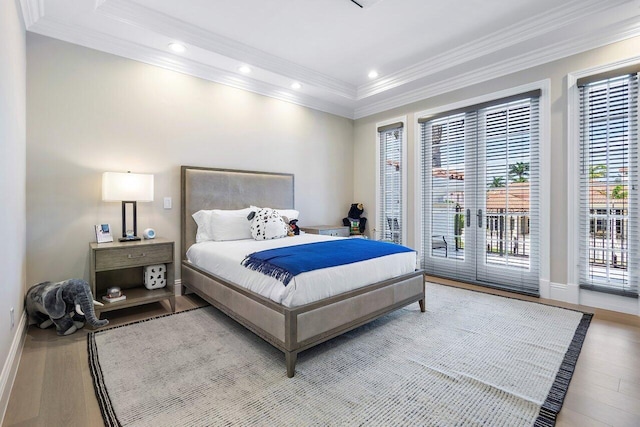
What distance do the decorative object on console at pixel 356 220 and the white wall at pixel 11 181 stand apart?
413cm

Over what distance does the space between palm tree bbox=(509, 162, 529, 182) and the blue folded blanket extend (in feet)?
5.99

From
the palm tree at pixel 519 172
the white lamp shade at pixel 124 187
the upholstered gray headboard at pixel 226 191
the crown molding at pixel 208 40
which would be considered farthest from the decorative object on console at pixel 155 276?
the palm tree at pixel 519 172

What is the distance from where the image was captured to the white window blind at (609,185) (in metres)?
2.95

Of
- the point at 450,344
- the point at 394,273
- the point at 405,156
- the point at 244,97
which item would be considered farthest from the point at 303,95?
the point at 450,344

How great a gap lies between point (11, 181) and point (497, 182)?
15.3ft

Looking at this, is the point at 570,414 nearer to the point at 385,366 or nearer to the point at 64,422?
the point at 385,366

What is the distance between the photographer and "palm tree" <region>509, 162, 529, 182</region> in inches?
142

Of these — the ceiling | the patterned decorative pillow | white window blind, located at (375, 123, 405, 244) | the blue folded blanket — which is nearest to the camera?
the blue folded blanket

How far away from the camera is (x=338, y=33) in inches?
133

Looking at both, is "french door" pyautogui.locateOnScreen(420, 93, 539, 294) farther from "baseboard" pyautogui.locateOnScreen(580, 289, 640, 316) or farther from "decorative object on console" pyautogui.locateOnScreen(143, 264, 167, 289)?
"decorative object on console" pyautogui.locateOnScreen(143, 264, 167, 289)

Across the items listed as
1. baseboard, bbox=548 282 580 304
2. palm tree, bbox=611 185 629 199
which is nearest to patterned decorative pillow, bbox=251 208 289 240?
baseboard, bbox=548 282 580 304

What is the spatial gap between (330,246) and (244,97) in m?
2.60

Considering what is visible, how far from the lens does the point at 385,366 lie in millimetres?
A: 2047

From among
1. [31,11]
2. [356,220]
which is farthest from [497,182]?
[31,11]
